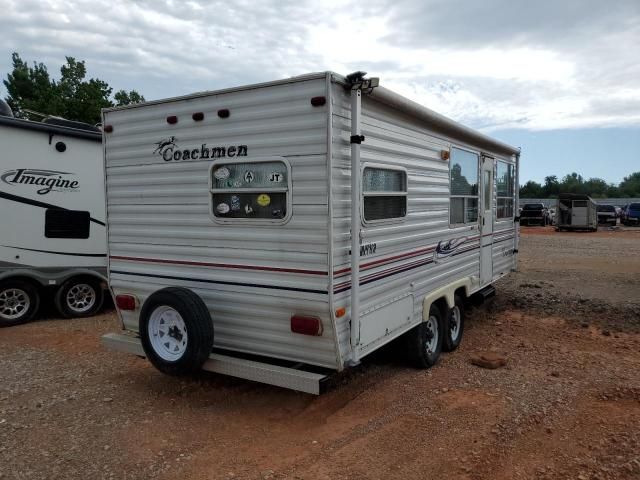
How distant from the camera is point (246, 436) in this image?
3.88 metres

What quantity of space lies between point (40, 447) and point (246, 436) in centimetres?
146

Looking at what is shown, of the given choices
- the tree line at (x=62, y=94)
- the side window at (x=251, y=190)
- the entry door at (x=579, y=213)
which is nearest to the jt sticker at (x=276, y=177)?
the side window at (x=251, y=190)

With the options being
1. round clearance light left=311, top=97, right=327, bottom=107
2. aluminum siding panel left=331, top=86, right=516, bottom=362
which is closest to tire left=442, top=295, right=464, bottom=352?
aluminum siding panel left=331, top=86, right=516, bottom=362

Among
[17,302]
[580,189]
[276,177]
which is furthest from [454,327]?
[580,189]

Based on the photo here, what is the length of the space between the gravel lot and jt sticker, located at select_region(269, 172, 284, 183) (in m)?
1.89

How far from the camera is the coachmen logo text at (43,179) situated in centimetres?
723

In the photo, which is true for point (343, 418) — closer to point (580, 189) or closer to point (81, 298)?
point (81, 298)

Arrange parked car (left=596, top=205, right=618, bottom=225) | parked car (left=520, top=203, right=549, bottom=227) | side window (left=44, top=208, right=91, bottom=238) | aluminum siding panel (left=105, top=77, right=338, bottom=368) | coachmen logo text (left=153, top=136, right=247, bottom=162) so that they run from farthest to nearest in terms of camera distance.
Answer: parked car (left=596, top=205, right=618, bottom=225) → parked car (left=520, top=203, right=549, bottom=227) → side window (left=44, top=208, right=91, bottom=238) → coachmen logo text (left=153, top=136, right=247, bottom=162) → aluminum siding panel (left=105, top=77, right=338, bottom=368)

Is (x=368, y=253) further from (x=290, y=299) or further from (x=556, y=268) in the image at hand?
(x=556, y=268)

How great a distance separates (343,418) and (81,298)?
5.39 m

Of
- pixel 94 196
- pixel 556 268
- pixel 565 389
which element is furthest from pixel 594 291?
pixel 94 196

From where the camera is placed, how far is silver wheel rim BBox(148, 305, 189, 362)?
4.25 meters

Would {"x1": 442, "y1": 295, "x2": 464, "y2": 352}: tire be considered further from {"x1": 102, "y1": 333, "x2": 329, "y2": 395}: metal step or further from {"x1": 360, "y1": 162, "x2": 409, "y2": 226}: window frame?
{"x1": 102, "y1": 333, "x2": 329, "y2": 395}: metal step

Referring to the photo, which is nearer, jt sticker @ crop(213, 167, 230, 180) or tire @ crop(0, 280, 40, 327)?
jt sticker @ crop(213, 167, 230, 180)
